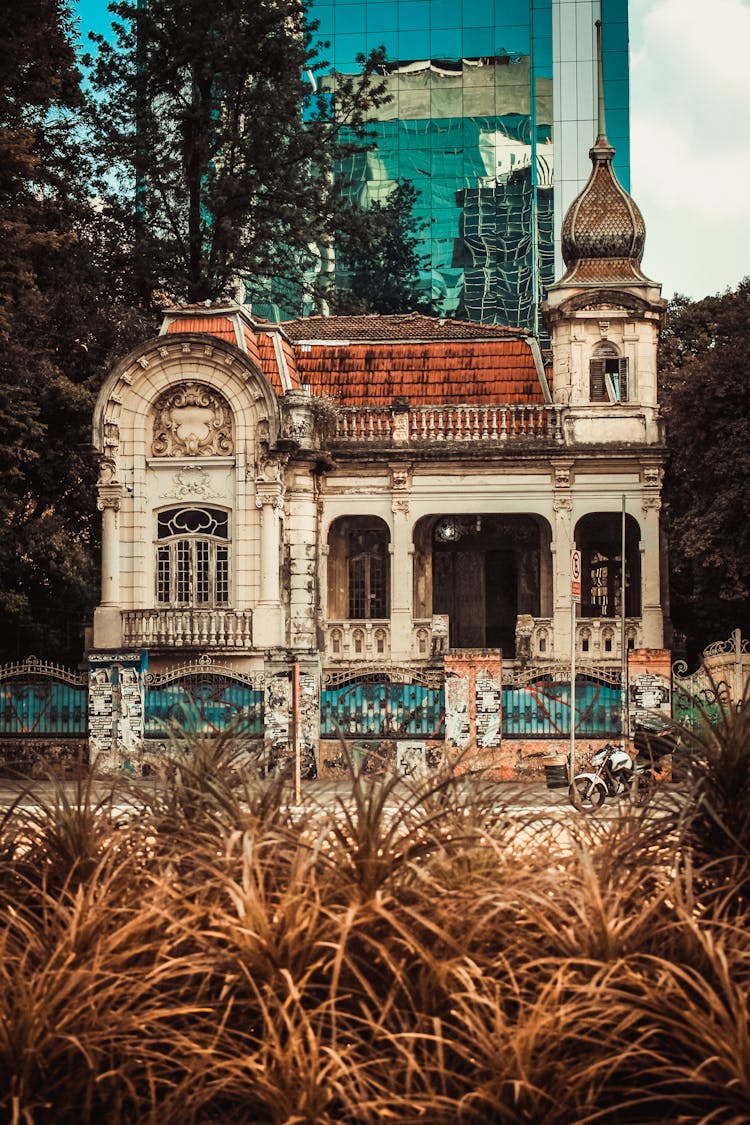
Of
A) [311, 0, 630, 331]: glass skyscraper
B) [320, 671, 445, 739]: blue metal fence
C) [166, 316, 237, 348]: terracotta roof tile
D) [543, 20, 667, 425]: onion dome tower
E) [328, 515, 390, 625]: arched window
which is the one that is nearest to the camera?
[320, 671, 445, 739]: blue metal fence

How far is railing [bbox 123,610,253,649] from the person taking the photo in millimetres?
28344

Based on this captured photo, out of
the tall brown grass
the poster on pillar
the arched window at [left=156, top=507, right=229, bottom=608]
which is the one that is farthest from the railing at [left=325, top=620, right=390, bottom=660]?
the tall brown grass

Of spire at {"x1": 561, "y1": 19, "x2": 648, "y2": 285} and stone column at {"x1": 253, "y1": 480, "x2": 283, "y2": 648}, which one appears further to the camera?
spire at {"x1": 561, "y1": 19, "x2": 648, "y2": 285}

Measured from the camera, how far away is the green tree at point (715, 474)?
101 ft

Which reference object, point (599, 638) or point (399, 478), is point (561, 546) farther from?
point (399, 478)

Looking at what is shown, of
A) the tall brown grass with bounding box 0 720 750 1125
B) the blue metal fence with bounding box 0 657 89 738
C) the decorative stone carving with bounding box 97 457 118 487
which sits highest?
the decorative stone carving with bounding box 97 457 118 487

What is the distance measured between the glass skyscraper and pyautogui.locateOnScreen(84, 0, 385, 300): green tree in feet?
131

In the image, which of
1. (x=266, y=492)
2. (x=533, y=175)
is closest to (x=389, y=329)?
(x=266, y=492)

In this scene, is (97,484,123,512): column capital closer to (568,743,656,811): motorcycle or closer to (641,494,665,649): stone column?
(641,494,665,649): stone column

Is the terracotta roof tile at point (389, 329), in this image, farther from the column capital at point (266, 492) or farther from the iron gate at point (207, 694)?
the iron gate at point (207, 694)

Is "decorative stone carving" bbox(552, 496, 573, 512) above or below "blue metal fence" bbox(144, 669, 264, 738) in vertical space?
above

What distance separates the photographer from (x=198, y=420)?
96.9ft

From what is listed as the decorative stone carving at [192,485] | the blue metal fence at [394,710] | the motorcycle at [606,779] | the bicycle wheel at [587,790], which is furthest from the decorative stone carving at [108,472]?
the bicycle wheel at [587,790]

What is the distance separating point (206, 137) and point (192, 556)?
14.7 meters
